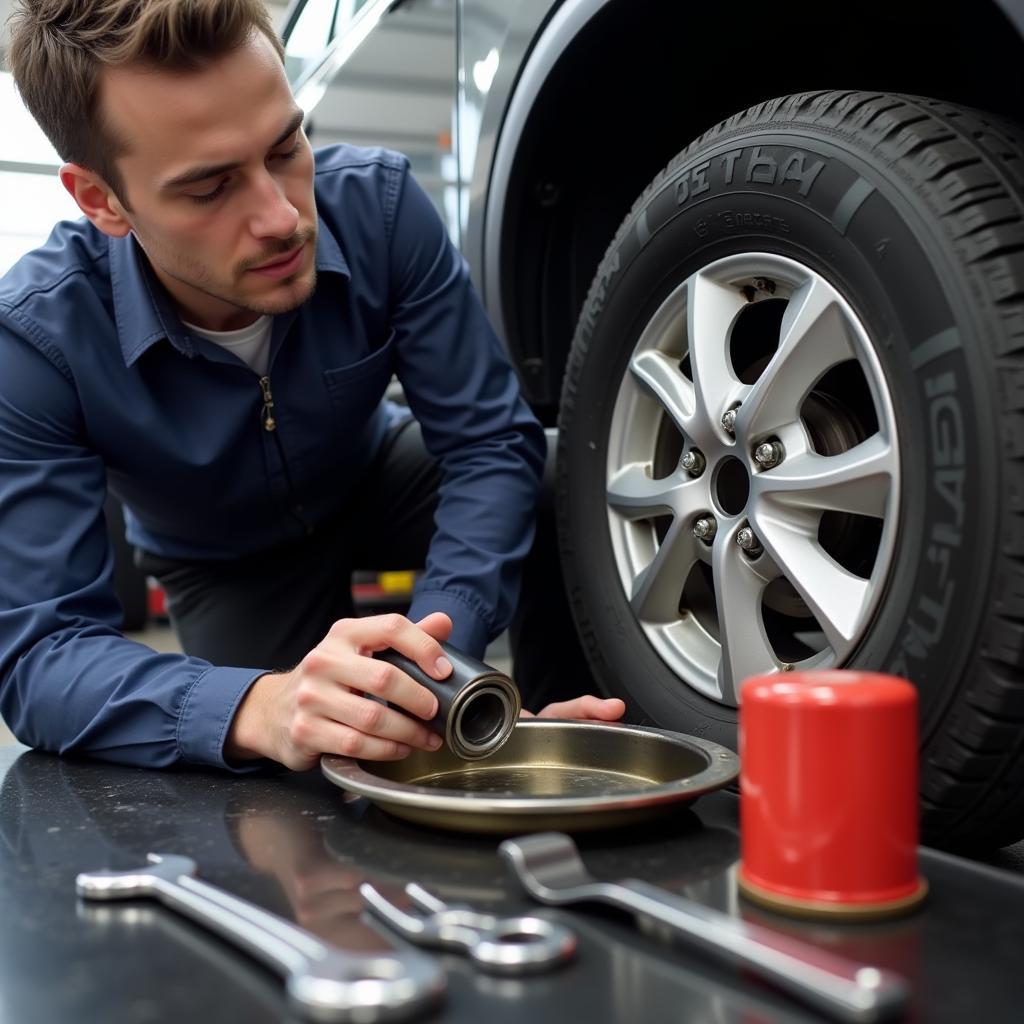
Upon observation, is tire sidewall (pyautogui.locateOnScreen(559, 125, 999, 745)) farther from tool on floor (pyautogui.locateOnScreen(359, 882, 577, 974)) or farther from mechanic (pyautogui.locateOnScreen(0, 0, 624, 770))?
tool on floor (pyautogui.locateOnScreen(359, 882, 577, 974))

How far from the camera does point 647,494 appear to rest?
1.39 m

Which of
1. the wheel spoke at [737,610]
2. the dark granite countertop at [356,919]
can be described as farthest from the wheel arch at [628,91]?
the dark granite countertop at [356,919]

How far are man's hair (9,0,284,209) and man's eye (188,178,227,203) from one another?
119 millimetres

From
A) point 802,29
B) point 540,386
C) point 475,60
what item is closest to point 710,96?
point 802,29

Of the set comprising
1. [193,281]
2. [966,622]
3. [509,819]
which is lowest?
[509,819]

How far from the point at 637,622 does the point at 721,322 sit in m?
→ 0.38

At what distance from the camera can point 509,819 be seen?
0.94m

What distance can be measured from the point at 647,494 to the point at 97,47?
2.79 feet

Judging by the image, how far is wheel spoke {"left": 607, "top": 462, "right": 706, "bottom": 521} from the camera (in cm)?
132

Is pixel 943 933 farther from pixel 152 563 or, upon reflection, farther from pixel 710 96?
pixel 152 563

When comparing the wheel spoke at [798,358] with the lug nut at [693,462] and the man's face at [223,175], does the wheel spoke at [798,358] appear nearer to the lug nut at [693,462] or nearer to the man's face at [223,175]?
the lug nut at [693,462]

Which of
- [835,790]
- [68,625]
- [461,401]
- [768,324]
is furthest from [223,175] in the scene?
[835,790]

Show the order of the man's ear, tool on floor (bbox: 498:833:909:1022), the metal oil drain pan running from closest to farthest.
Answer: tool on floor (bbox: 498:833:909:1022) < the metal oil drain pan < the man's ear

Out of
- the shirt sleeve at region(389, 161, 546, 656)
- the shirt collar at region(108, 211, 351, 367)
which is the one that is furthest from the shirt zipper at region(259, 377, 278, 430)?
the shirt sleeve at region(389, 161, 546, 656)
